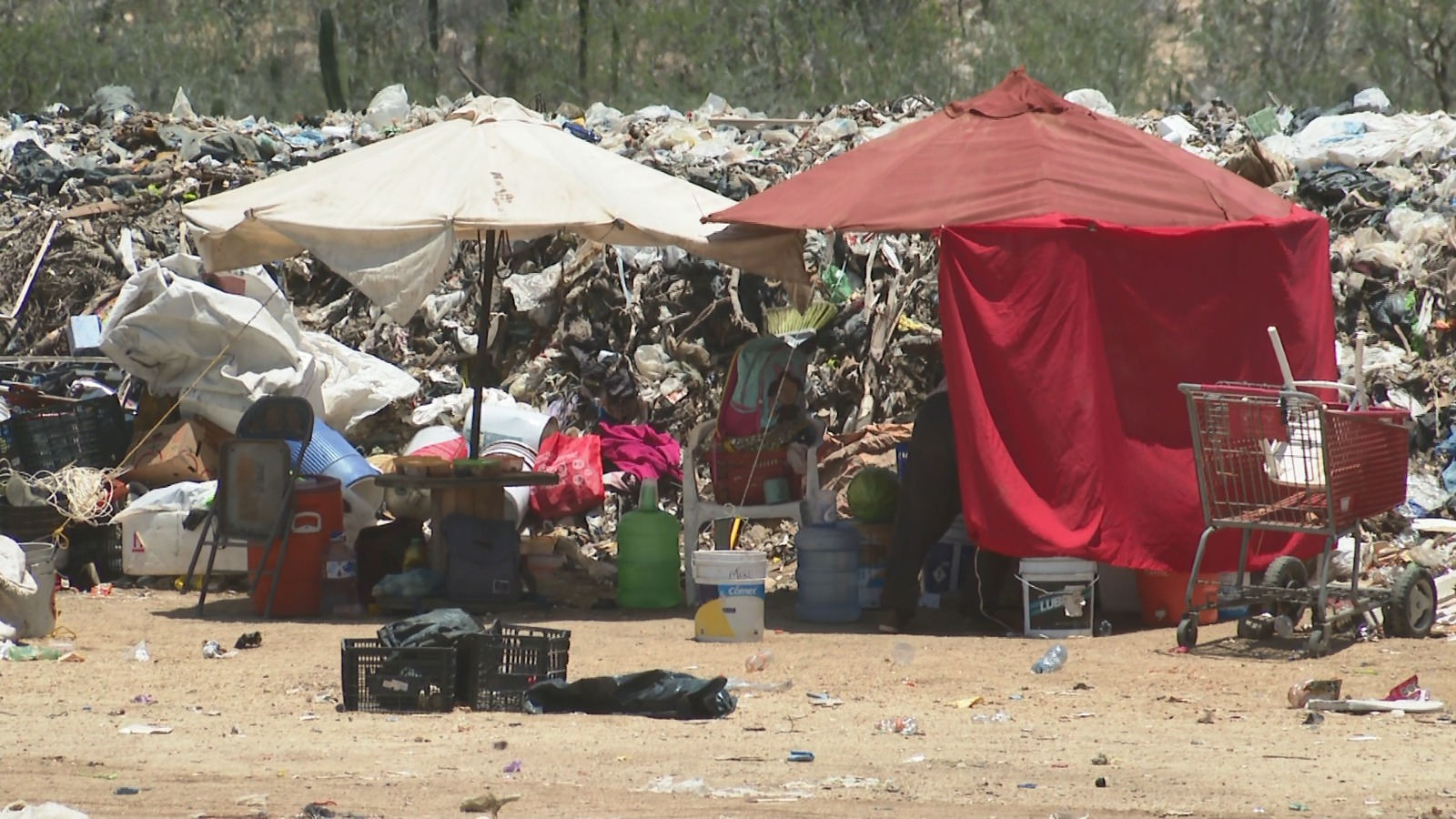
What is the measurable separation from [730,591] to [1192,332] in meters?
2.45

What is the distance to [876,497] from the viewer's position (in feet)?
29.9

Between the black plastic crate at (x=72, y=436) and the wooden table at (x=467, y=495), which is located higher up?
the black plastic crate at (x=72, y=436)

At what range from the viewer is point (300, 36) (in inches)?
1409

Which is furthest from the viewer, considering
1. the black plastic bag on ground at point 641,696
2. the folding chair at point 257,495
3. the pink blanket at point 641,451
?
the pink blanket at point 641,451

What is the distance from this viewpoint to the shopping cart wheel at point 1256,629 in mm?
7883

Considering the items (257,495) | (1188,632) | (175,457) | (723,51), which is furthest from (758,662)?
(723,51)

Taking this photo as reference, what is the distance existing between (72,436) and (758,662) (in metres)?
5.11

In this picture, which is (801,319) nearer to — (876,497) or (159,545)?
(876,497)

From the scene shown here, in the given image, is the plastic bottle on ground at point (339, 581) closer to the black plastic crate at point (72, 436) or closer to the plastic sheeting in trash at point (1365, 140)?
the black plastic crate at point (72, 436)

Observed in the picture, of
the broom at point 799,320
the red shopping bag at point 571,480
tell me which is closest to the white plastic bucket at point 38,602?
the red shopping bag at point 571,480

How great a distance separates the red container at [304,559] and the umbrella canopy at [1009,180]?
2.44 metres

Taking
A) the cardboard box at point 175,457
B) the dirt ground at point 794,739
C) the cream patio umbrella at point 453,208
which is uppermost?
the cream patio umbrella at point 453,208

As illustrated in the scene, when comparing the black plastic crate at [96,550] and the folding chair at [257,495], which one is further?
the black plastic crate at [96,550]

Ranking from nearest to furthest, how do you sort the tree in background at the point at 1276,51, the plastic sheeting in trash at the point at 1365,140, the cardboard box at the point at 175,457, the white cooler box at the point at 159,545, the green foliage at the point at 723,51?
the white cooler box at the point at 159,545, the cardboard box at the point at 175,457, the plastic sheeting in trash at the point at 1365,140, the green foliage at the point at 723,51, the tree in background at the point at 1276,51
